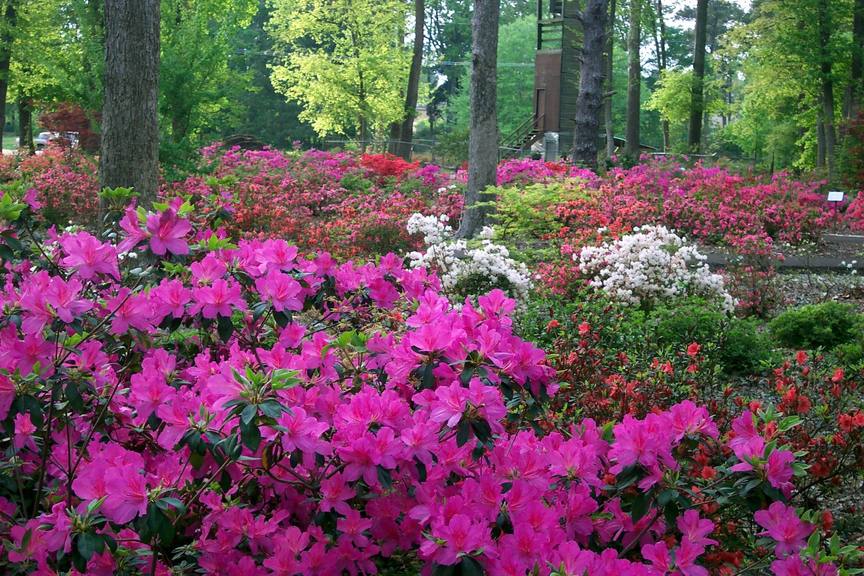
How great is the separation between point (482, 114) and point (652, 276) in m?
5.26

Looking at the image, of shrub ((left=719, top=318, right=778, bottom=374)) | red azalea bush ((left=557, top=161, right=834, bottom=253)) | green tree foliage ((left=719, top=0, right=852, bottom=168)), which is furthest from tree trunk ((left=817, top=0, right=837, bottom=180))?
shrub ((left=719, top=318, right=778, bottom=374))

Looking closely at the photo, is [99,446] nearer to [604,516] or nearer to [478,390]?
[478,390]

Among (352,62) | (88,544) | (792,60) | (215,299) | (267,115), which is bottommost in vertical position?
(88,544)

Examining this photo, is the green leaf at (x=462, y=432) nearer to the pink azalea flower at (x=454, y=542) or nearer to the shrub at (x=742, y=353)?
the pink azalea flower at (x=454, y=542)

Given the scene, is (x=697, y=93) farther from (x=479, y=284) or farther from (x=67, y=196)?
(x=479, y=284)

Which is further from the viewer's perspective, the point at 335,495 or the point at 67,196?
the point at 67,196

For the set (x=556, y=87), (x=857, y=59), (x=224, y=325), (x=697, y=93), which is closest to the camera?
(x=224, y=325)

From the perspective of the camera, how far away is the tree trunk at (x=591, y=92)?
59.4 ft

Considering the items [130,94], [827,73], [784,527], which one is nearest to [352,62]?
[827,73]

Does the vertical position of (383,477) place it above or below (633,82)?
below

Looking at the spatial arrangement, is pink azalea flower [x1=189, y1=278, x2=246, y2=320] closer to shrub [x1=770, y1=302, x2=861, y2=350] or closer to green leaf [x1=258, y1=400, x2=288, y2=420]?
green leaf [x1=258, y1=400, x2=288, y2=420]

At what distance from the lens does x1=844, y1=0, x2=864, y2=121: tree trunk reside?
22703 mm

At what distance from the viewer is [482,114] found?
12.1 m

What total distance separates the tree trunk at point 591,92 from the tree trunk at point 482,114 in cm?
611
